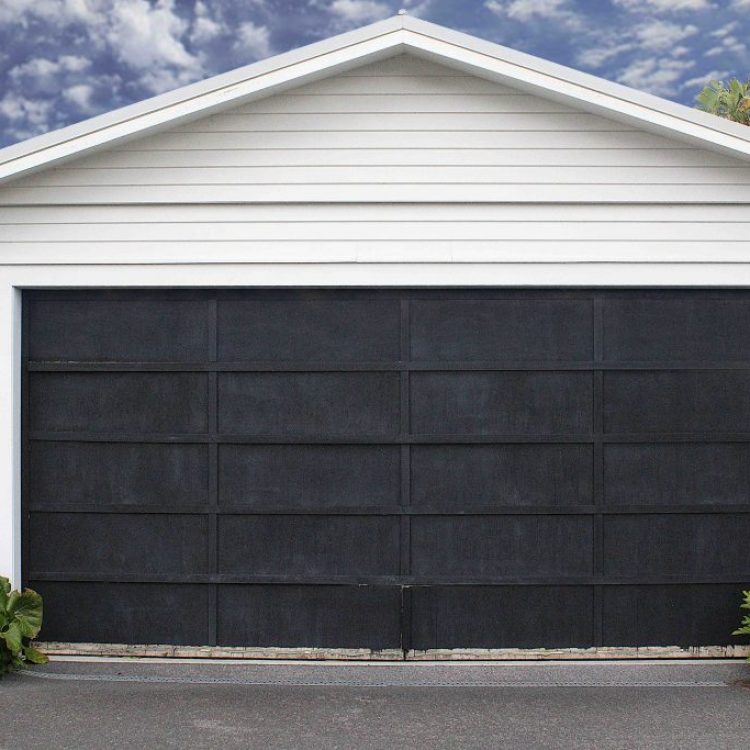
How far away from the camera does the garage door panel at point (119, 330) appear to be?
4.79 metres

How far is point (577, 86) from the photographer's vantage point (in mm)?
4402

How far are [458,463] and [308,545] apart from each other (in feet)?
3.56

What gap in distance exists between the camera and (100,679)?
4465 millimetres

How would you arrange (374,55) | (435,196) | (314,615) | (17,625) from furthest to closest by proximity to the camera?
(314,615) → (435,196) → (374,55) → (17,625)

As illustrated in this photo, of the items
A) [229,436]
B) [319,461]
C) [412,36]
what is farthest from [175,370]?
[412,36]

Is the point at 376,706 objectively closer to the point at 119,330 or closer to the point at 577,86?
the point at 119,330

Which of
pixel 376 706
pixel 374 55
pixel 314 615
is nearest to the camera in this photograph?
pixel 376 706

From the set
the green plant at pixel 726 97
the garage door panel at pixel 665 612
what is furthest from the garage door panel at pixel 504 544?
the green plant at pixel 726 97

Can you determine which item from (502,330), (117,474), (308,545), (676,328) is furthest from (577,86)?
(117,474)

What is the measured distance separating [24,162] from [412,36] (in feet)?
7.94

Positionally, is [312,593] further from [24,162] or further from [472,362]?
[24,162]

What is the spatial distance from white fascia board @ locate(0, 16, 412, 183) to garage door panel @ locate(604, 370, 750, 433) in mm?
2498

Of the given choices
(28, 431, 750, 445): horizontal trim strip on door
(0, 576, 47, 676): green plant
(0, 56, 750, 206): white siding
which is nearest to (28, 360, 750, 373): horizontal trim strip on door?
(28, 431, 750, 445): horizontal trim strip on door

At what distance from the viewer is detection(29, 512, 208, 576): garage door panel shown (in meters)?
4.79
